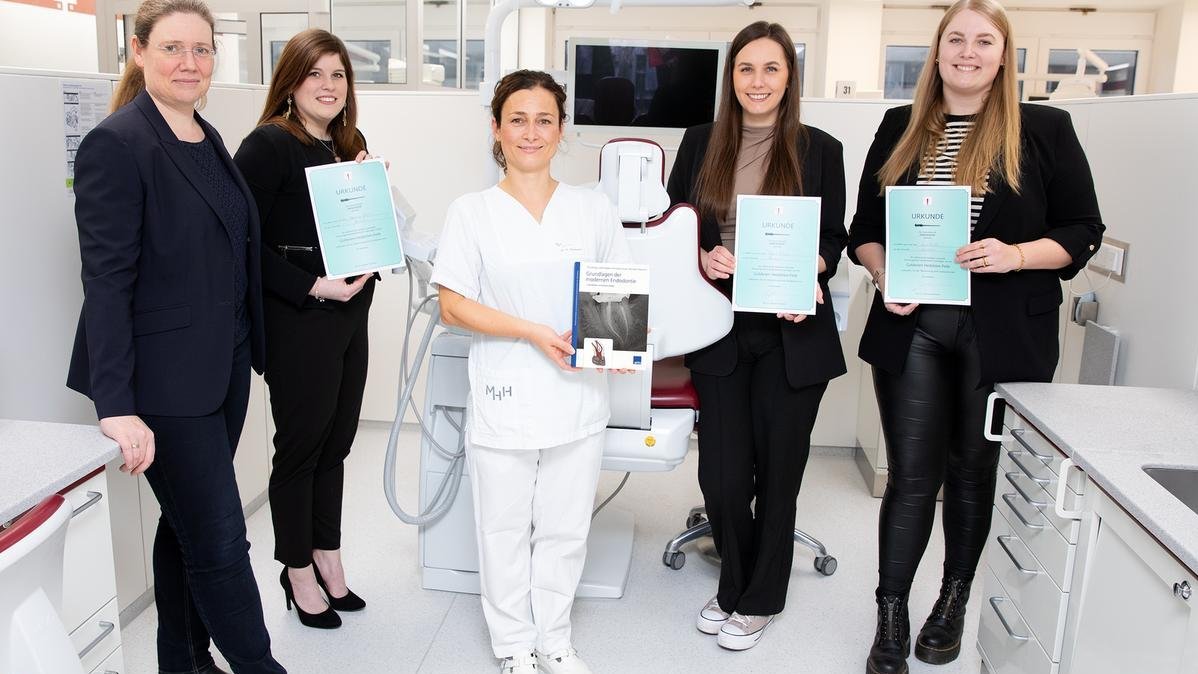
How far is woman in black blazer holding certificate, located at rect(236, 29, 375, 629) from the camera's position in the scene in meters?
2.08

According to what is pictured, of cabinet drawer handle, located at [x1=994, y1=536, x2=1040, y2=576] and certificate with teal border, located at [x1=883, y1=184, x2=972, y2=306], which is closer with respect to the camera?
cabinet drawer handle, located at [x1=994, y1=536, x2=1040, y2=576]

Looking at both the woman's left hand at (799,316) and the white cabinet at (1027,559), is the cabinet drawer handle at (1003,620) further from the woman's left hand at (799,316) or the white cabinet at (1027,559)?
the woman's left hand at (799,316)

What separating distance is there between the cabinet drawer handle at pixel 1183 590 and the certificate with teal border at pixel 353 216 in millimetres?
1605

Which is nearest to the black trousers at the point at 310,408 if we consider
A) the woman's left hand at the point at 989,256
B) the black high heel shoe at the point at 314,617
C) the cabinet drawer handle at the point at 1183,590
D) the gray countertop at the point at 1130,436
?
the black high heel shoe at the point at 314,617

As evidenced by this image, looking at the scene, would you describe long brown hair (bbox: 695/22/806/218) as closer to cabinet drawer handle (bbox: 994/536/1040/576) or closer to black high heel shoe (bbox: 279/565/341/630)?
cabinet drawer handle (bbox: 994/536/1040/576)

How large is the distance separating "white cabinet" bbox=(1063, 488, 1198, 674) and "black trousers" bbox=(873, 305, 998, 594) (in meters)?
0.49

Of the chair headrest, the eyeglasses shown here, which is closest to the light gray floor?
the chair headrest

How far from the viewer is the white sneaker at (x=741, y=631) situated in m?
2.41

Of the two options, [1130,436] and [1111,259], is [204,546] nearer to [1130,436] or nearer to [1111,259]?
[1130,436]

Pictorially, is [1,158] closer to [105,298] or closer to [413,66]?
[105,298]

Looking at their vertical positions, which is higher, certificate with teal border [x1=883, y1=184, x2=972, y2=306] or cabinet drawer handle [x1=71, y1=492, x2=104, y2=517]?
certificate with teal border [x1=883, y1=184, x2=972, y2=306]

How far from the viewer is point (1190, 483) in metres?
1.67

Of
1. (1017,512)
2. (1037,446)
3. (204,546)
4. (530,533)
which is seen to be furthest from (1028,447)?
(204,546)

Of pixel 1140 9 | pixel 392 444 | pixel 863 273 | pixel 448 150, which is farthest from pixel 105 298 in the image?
pixel 1140 9
